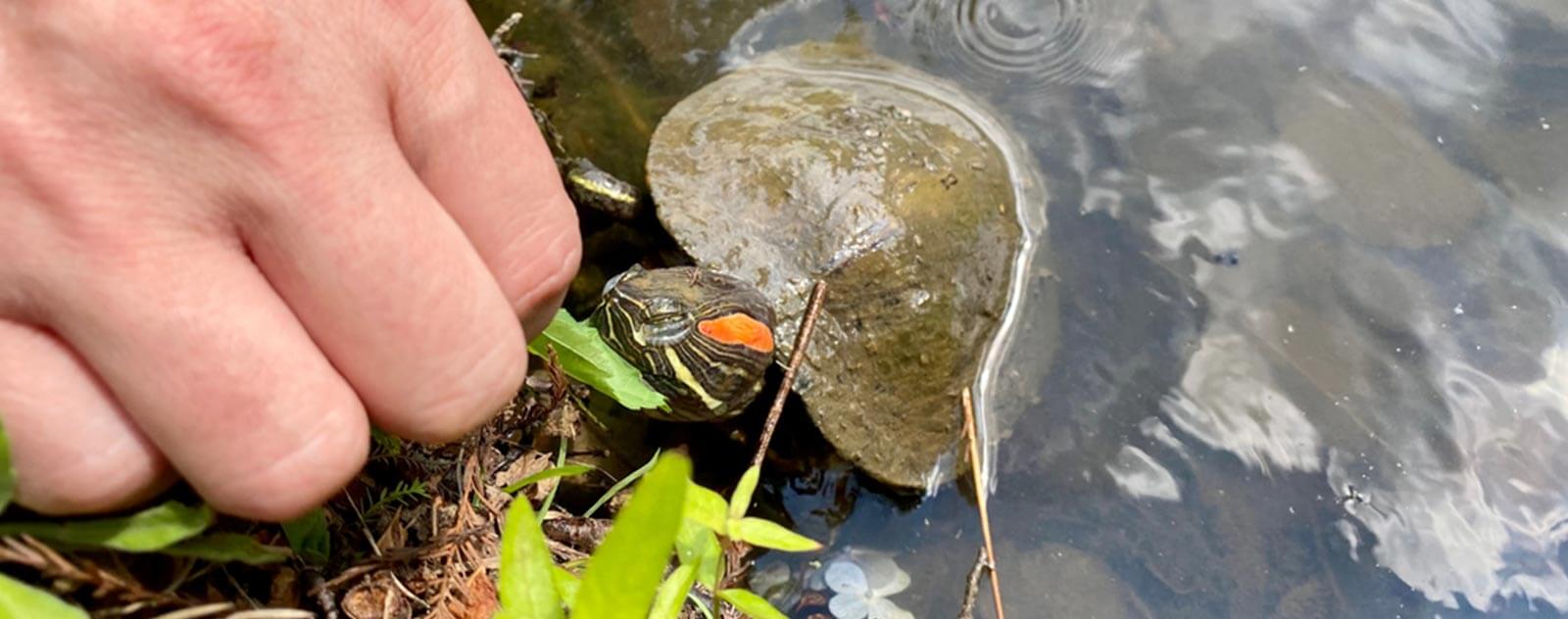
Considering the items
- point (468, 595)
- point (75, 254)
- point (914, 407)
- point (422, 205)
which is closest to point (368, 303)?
point (422, 205)

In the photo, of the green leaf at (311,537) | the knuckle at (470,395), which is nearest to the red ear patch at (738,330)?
the green leaf at (311,537)

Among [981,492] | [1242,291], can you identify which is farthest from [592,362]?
[1242,291]

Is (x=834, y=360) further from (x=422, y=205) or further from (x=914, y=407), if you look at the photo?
(x=422, y=205)

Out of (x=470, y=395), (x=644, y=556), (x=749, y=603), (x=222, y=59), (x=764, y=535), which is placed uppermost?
(x=222, y=59)

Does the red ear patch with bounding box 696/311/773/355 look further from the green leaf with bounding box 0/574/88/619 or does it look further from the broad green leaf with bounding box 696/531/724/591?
the green leaf with bounding box 0/574/88/619

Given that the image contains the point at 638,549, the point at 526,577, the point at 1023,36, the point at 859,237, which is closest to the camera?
the point at 638,549

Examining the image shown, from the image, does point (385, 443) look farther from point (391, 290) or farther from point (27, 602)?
point (391, 290)
